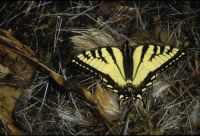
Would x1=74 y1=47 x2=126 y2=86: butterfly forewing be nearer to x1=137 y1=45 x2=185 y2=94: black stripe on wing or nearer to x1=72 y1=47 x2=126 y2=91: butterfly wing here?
x1=72 y1=47 x2=126 y2=91: butterfly wing

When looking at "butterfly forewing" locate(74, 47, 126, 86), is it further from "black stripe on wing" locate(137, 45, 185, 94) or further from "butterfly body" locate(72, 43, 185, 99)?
"black stripe on wing" locate(137, 45, 185, 94)

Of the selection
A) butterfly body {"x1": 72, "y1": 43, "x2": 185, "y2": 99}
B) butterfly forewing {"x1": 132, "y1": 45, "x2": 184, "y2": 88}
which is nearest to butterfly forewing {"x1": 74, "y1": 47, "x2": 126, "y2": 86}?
butterfly body {"x1": 72, "y1": 43, "x2": 185, "y2": 99}

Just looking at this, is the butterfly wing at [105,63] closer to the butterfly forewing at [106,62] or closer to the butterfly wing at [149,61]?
the butterfly forewing at [106,62]

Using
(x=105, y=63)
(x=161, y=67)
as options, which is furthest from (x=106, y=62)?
(x=161, y=67)

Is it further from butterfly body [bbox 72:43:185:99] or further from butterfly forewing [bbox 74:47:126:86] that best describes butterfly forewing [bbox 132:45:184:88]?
butterfly forewing [bbox 74:47:126:86]

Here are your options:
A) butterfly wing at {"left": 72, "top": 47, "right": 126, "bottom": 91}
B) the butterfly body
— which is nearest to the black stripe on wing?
the butterfly body

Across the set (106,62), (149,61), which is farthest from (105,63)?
(149,61)

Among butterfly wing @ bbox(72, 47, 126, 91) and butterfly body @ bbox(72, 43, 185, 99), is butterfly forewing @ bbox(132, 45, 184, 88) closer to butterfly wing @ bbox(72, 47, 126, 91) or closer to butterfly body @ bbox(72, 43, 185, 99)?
butterfly body @ bbox(72, 43, 185, 99)

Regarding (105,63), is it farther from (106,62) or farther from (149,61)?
(149,61)
